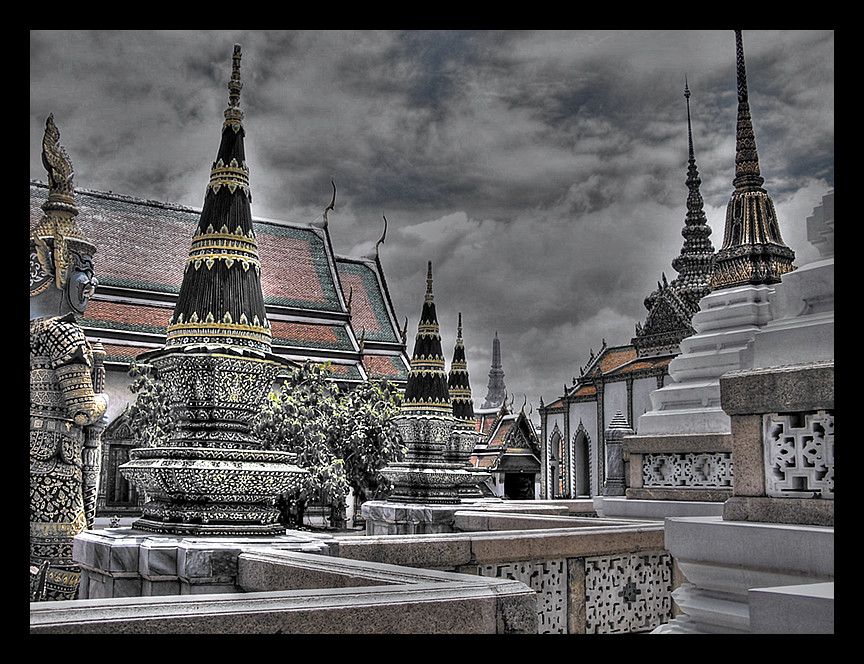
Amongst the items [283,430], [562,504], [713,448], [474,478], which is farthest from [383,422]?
[713,448]

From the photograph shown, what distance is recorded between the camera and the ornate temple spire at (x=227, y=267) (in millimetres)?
6172

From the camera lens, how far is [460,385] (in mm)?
17438

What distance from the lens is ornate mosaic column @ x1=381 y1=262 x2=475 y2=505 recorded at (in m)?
11.8

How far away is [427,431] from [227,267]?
645 centimetres

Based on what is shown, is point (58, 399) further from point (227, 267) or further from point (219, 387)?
point (227, 267)

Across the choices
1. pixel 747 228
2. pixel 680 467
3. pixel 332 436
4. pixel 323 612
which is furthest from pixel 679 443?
pixel 332 436

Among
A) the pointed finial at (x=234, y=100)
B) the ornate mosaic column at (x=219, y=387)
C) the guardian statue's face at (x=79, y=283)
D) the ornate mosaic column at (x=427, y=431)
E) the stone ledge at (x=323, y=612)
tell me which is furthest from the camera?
the ornate mosaic column at (x=427, y=431)

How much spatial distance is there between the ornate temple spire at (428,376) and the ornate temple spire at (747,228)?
14.6 ft

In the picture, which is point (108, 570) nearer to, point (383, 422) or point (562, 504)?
point (562, 504)

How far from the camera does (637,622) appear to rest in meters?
6.18

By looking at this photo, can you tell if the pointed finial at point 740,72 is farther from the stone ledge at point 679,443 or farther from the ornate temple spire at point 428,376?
the ornate temple spire at point 428,376

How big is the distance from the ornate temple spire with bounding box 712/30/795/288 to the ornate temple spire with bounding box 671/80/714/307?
9.79 meters

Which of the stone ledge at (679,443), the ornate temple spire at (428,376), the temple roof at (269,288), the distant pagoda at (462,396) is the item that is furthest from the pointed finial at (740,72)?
the temple roof at (269,288)

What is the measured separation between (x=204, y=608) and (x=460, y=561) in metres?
3.05
